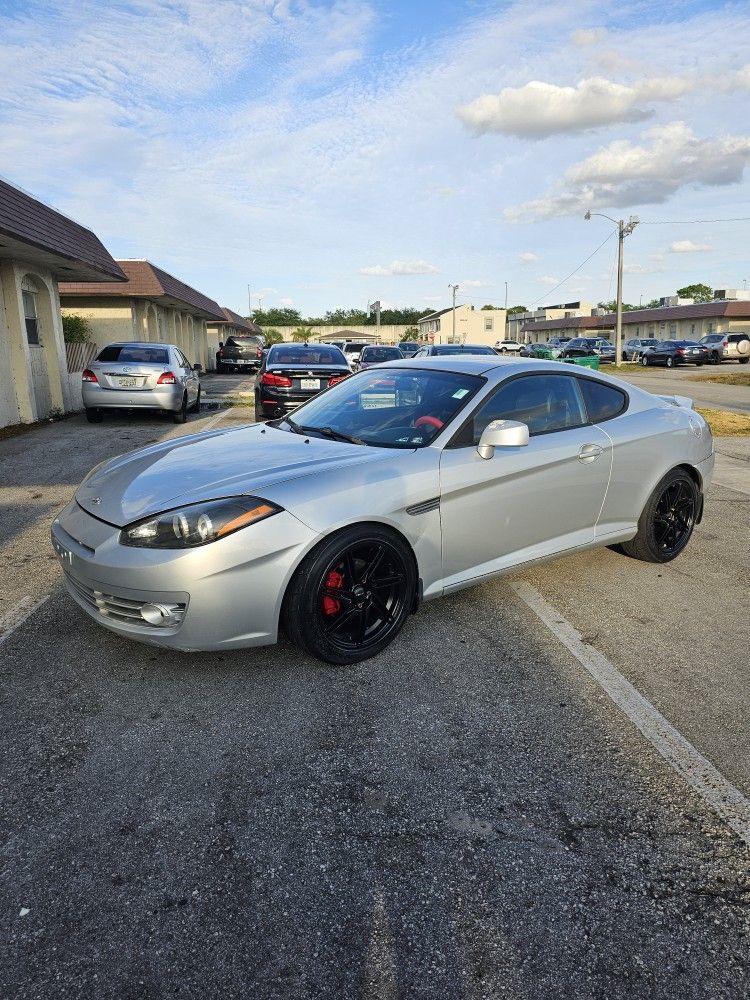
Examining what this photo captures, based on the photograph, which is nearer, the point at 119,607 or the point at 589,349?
the point at 119,607

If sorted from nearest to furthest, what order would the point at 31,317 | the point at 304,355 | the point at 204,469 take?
1. the point at 204,469
2. the point at 304,355
3. the point at 31,317

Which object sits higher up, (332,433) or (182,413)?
(332,433)

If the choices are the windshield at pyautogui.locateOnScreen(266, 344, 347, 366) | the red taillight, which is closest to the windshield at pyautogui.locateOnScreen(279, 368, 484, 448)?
the red taillight

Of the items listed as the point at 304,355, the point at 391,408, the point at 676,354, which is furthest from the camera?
the point at 676,354

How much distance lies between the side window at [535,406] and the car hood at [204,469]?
0.58m

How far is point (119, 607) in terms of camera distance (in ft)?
10.4

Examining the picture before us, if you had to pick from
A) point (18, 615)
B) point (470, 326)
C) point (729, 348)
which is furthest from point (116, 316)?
point (470, 326)

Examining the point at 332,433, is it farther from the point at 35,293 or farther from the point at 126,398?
the point at 35,293

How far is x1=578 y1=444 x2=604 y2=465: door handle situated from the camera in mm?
4199

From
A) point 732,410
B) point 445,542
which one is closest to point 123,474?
point 445,542

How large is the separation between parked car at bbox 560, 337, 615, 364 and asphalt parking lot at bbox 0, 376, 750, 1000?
40990mm

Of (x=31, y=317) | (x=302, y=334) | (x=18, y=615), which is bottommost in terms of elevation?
(x=18, y=615)

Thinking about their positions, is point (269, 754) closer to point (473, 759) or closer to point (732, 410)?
point (473, 759)

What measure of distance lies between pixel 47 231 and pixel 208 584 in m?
11.2
